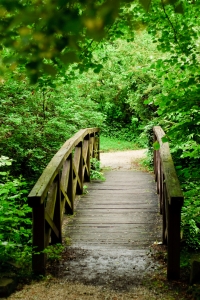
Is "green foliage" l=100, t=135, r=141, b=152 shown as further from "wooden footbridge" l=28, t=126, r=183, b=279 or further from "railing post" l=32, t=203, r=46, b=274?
"railing post" l=32, t=203, r=46, b=274

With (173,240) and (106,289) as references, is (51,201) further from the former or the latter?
(173,240)

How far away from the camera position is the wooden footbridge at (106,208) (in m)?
3.55

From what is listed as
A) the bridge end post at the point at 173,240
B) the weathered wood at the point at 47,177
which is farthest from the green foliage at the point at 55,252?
the bridge end post at the point at 173,240

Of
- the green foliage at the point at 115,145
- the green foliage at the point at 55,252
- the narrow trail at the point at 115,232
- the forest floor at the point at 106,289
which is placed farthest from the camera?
the green foliage at the point at 115,145

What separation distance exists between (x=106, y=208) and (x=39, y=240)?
2701 millimetres

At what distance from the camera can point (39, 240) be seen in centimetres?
364

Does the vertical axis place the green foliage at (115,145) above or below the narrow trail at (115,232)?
above

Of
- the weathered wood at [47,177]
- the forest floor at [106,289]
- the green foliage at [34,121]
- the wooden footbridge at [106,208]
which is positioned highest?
the green foliage at [34,121]

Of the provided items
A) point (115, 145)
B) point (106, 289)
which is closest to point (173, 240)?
point (106, 289)

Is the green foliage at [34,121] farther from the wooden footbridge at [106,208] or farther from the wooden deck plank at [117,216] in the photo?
the wooden deck plank at [117,216]

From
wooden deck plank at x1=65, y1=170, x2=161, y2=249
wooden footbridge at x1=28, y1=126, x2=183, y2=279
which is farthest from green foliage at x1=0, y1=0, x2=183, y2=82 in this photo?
wooden deck plank at x1=65, y1=170, x2=161, y2=249

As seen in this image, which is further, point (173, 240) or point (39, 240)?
point (39, 240)

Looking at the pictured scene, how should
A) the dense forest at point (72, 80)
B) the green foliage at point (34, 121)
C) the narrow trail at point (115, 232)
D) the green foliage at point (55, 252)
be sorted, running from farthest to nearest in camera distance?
the green foliage at point (34, 121), the green foliage at point (55, 252), the narrow trail at point (115, 232), the dense forest at point (72, 80)

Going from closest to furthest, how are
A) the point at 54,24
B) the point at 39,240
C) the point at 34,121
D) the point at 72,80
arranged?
the point at 54,24 < the point at 39,240 < the point at 72,80 < the point at 34,121
